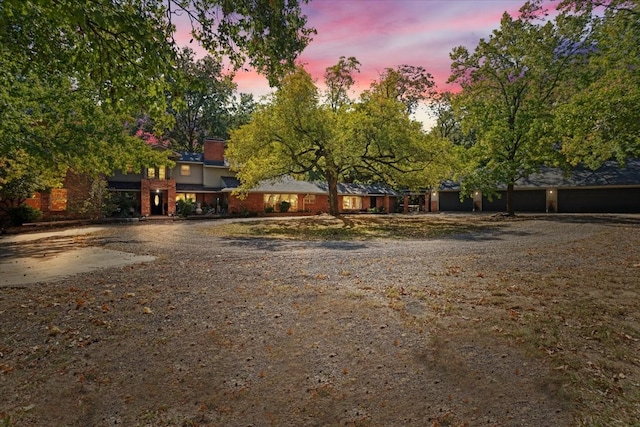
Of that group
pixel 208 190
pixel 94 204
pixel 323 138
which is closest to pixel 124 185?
pixel 94 204

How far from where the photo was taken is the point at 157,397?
10.6 feet

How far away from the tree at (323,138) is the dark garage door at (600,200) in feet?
60.6

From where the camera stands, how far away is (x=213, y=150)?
35.7m

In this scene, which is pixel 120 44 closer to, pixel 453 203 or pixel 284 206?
pixel 284 206

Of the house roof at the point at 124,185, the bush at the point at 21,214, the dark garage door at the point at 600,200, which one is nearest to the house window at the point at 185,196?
the house roof at the point at 124,185

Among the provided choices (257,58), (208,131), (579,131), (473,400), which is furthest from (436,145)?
(208,131)

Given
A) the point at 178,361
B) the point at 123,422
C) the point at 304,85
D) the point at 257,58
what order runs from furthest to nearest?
the point at 304,85 → the point at 257,58 → the point at 178,361 → the point at 123,422

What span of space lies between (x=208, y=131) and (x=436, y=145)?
39976mm

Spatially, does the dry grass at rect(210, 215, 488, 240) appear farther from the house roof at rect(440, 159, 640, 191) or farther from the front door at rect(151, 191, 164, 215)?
the house roof at rect(440, 159, 640, 191)

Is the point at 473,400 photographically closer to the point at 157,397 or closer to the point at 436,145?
the point at 157,397

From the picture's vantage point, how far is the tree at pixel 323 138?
74.8ft

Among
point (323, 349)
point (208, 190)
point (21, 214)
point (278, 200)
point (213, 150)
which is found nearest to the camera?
point (323, 349)

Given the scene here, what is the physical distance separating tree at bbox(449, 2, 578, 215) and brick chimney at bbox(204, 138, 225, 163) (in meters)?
23.8

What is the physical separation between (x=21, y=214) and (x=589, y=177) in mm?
47299
